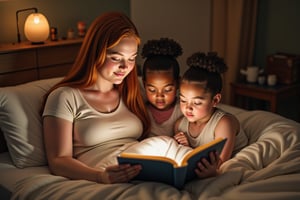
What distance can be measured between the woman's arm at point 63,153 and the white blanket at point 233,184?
0.05 meters

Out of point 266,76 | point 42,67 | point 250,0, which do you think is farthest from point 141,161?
Result: point 250,0

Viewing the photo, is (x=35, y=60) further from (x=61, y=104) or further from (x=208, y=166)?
(x=208, y=166)

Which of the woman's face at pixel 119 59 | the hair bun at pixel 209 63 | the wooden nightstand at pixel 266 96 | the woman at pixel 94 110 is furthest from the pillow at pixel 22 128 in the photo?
the wooden nightstand at pixel 266 96

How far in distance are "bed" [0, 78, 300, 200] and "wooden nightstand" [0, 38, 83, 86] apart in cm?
40

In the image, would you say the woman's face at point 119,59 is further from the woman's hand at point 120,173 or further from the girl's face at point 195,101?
the woman's hand at point 120,173

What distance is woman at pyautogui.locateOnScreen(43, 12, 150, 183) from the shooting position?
1745mm

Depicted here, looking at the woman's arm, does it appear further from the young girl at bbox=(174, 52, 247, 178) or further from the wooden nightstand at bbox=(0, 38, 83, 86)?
the wooden nightstand at bbox=(0, 38, 83, 86)

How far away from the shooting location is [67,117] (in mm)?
1770

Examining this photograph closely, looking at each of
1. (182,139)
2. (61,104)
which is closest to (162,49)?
(182,139)

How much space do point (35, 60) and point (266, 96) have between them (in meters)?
1.71

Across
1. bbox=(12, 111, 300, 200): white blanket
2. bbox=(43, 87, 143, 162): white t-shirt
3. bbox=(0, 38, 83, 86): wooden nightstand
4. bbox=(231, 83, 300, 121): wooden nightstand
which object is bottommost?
bbox=(231, 83, 300, 121): wooden nightstand

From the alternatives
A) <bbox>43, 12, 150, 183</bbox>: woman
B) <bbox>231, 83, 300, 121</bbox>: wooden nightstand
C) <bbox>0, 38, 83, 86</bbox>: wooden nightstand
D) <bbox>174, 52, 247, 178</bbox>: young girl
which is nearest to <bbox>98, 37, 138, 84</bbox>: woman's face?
<bbox>43, 12, 150, 183</bbox>: woman

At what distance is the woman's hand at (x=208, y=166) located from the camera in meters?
1.60

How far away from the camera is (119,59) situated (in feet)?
6.05
